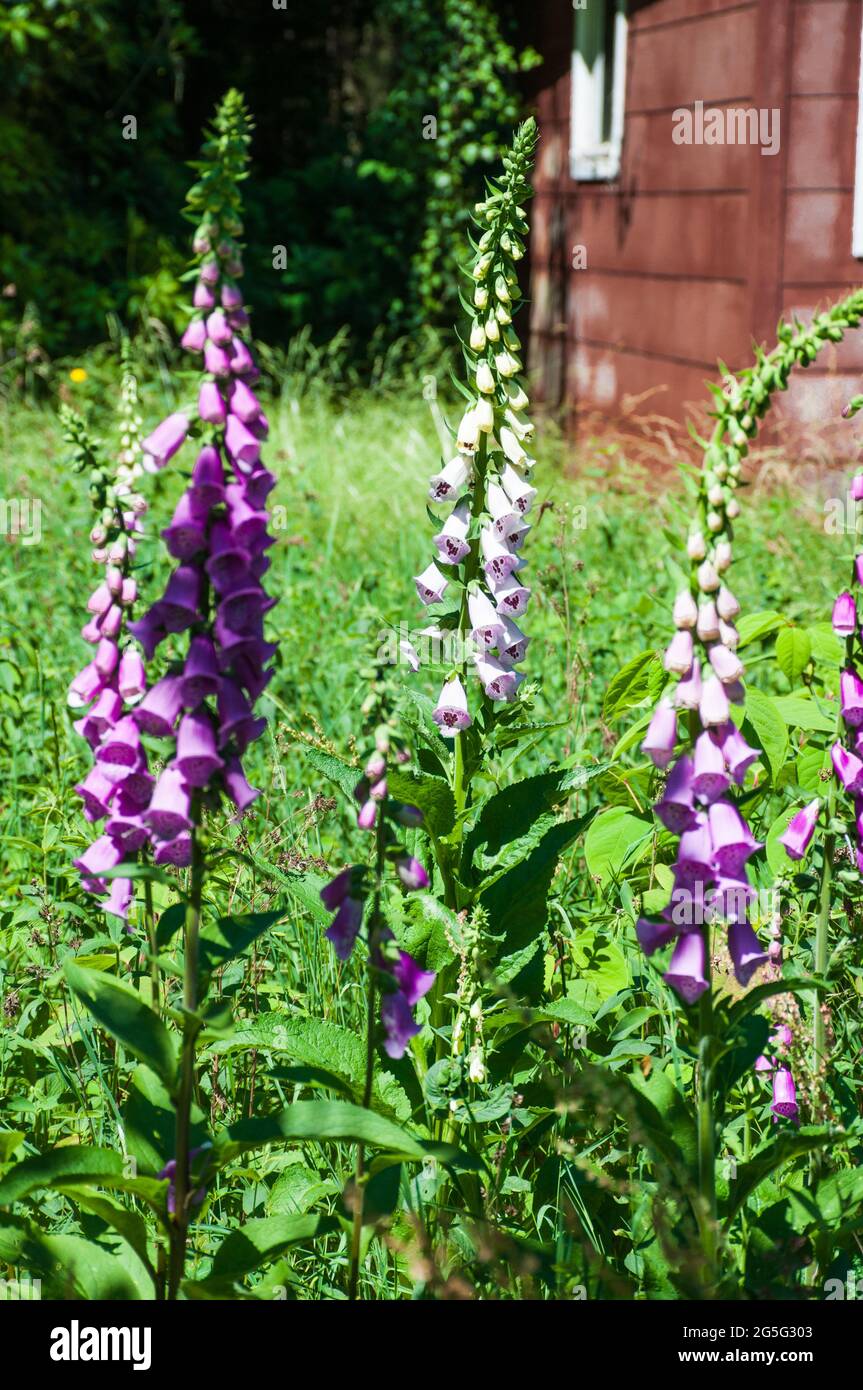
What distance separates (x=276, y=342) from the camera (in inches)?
488

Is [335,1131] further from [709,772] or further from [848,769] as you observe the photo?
[848,769]

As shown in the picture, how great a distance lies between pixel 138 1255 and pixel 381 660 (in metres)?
0.78

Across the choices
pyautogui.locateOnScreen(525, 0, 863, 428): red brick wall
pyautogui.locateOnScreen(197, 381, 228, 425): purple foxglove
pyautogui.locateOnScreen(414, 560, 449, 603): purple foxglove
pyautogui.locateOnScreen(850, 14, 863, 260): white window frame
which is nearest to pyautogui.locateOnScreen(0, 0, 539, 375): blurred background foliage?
pyautogui.locateOnScreen(525, 0, 863, 428): red brick wall

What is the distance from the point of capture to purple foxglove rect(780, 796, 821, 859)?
2129 millimetres

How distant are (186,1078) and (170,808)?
12.3 inches

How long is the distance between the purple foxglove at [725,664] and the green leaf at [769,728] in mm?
807

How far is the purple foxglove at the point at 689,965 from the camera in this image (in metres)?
1.65

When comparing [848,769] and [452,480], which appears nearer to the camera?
[848,769]

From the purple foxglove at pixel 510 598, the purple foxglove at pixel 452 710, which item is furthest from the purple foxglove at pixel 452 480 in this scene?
the purple foxglove at pixel 452 710

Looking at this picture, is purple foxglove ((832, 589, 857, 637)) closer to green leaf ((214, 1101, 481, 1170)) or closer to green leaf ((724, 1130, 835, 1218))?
green leaf ((724, 1130, 835, 1218))

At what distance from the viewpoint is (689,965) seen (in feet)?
5.40

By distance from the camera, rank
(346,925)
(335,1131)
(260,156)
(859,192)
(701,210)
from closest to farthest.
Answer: (335,1131)
(346,925)
(859,192)
(701,210)
(260,156)

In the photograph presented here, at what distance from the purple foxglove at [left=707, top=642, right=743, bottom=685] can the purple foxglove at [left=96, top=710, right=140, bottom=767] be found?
0.70m

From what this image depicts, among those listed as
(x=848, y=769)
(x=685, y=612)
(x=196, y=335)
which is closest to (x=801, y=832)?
(x=848, y=769)
